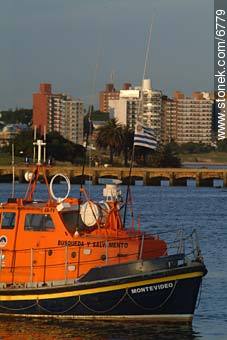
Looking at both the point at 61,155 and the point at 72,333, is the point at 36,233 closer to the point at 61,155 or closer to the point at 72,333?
the point at 72,333

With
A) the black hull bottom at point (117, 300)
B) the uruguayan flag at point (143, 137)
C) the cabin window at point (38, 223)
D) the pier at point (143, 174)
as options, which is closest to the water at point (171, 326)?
the black hull bottom at point (117, 300)

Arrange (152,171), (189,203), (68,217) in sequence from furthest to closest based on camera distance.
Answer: (152,171), (189,203), (68,217)

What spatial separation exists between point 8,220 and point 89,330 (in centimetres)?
334

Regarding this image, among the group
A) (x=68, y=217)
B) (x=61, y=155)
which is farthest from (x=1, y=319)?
(x=61, y=155)

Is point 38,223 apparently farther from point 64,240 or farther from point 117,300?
point 117,300

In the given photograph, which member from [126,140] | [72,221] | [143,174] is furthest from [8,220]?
[126,140]

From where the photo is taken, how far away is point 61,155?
16500 centimetres

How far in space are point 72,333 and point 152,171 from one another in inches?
4161

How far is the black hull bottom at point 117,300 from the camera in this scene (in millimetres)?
25719

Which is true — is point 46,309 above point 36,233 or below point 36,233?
below

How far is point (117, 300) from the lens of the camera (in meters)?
26.0

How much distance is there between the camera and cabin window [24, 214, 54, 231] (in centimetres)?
2665

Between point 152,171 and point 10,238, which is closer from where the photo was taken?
point 10,238

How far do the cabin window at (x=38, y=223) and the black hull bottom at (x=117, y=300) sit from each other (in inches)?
58.2
